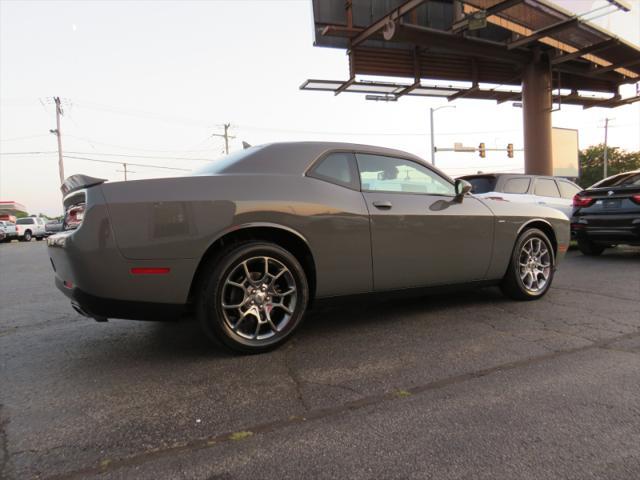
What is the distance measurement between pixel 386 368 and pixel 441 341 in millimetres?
734

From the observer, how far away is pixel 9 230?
29406 mm

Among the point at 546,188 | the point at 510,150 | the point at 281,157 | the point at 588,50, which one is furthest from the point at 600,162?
the point at 281,157

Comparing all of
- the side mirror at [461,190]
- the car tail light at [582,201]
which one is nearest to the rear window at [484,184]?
the car tail light at [582,201]

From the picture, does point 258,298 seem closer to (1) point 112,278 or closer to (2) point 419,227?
(1) point 112,278

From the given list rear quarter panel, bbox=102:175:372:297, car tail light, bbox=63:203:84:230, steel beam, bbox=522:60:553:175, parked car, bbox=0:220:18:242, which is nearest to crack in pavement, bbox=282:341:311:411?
rear quarter panel, bbox=102:175:372:297

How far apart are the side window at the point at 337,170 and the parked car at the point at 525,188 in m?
4.71

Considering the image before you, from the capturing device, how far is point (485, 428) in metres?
2.12

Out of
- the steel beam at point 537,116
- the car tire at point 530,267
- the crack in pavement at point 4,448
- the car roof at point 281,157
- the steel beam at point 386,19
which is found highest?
the steel beam at point 386,19

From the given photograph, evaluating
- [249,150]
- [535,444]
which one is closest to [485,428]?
[535,444]

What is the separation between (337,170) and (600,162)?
250ft

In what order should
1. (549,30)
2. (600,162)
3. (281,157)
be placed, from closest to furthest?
(281,157), (549,30), (600,162)

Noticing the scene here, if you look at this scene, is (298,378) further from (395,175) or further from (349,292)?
(395,175)

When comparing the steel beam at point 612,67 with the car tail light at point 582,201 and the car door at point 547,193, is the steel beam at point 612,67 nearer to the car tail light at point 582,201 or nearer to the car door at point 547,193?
the car door at point 547,193

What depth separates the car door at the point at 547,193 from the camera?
349 inches
